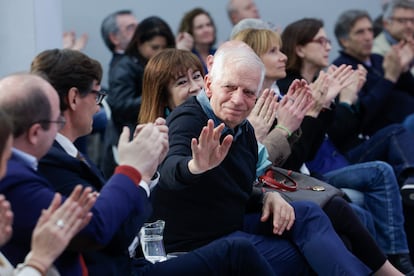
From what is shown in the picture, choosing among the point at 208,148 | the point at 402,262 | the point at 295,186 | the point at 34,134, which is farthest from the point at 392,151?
the point at 34,134

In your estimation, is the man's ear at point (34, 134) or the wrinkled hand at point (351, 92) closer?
the man's ear at point (34, 134)

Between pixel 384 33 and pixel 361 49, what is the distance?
2.27 ft

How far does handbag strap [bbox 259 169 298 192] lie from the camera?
4211 mm

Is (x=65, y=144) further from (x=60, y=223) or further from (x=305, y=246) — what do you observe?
(x=305, y=246)

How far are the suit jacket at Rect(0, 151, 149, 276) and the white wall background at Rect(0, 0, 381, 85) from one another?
6.58 feet

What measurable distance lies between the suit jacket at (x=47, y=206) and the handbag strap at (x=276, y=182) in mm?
1366

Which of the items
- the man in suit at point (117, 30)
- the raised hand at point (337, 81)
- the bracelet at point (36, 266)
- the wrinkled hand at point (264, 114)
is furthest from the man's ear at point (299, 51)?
the bracelet at point (36, 266)

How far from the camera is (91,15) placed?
24.4ft

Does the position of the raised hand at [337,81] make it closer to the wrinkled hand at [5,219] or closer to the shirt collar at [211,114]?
the shirt collar at [211,114]

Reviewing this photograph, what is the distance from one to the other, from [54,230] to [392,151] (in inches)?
130

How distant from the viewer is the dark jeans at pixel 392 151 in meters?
5.37

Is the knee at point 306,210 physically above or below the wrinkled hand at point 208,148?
below

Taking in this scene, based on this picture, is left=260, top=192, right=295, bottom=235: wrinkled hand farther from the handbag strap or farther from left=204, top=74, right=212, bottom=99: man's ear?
left=204, top=74, right=212, bottom=99: man's ear

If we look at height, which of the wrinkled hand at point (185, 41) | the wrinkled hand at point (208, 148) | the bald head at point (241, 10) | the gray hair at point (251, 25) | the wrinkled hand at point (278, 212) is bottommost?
the wrinkled hand at point (185, 41)
